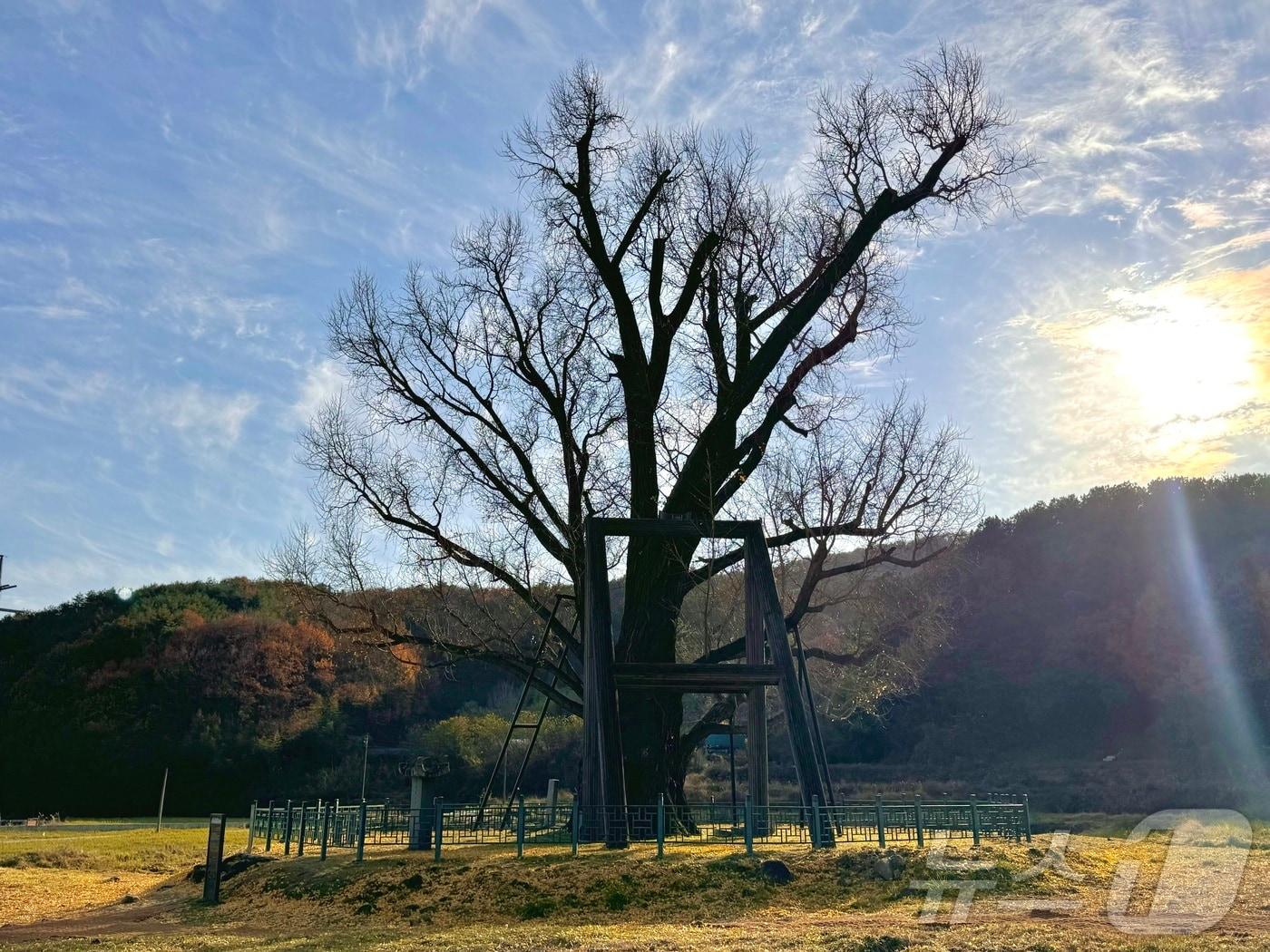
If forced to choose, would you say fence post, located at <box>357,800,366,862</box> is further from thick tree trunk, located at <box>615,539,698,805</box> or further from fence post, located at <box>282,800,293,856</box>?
thick tree trunk, located at <box>615,539,698,805</box>

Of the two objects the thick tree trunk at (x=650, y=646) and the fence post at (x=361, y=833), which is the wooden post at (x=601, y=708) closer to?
the thick tree trunk at (x=650, y=646)

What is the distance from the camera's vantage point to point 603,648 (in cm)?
1694

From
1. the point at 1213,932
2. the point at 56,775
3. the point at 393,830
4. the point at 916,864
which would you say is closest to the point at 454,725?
the point at 56,775

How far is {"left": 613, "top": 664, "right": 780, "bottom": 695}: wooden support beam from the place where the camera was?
648 inches

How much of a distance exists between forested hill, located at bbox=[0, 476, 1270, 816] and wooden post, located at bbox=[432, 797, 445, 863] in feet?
116

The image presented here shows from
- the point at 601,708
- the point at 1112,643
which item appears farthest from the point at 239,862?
the point at 1112,643

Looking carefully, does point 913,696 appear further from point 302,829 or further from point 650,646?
point 302,829

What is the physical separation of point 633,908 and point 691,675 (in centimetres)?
510

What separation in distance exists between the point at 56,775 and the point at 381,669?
17406mm

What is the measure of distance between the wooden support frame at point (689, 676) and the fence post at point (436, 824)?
2.15m

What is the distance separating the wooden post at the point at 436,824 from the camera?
578 inches

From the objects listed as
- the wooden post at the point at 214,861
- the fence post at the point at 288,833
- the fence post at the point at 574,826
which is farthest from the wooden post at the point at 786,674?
the wooden post at the point at 214,861

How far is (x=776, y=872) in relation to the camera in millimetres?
13023

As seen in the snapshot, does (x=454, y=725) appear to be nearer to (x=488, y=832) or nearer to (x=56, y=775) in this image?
(x=56, y=775)
